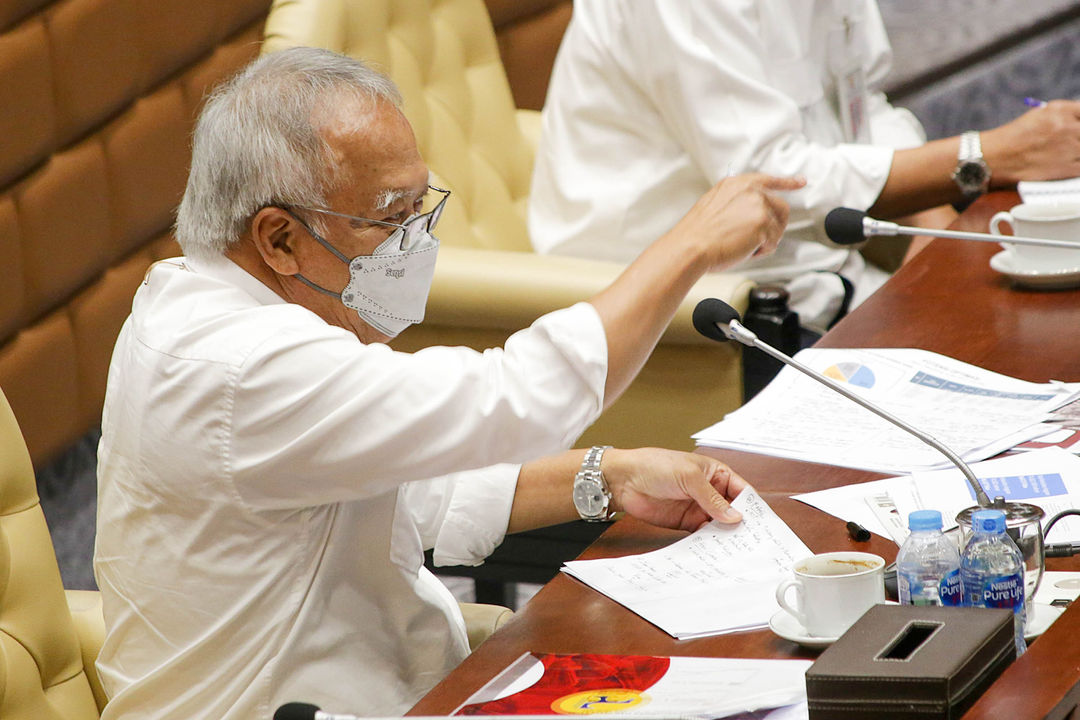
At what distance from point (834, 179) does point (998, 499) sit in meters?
1.32

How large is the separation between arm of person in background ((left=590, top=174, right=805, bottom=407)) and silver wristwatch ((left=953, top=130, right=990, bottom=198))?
3.33 feet

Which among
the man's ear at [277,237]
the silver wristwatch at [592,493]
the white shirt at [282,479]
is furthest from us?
the silver wristwatch at [592,493]

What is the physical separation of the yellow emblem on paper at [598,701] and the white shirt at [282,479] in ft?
0.69

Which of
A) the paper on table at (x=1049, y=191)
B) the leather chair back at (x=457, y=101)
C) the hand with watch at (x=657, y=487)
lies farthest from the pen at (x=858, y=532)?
the leather chair back at (x=457, y=101)

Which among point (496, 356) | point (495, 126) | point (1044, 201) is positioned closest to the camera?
point (496, 356)

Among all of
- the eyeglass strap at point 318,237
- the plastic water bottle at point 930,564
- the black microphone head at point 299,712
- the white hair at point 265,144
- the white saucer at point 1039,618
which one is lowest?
the white saucer at point 1039,618

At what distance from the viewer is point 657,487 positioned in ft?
4.36

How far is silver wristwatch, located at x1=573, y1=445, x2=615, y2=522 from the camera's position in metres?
1.38

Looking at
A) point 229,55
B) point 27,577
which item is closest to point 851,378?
point 27,577

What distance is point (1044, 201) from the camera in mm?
2189

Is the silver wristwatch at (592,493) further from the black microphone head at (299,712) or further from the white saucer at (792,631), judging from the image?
the black microphone head at (299,712)

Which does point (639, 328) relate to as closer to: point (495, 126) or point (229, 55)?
point (495, 126)

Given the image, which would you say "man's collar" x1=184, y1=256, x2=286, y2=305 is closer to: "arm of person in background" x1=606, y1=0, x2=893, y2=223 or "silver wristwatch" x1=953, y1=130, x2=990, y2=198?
"arm of person in background" x1=606, y1=0, x2=893, y2=223

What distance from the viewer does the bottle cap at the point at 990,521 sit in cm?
99
